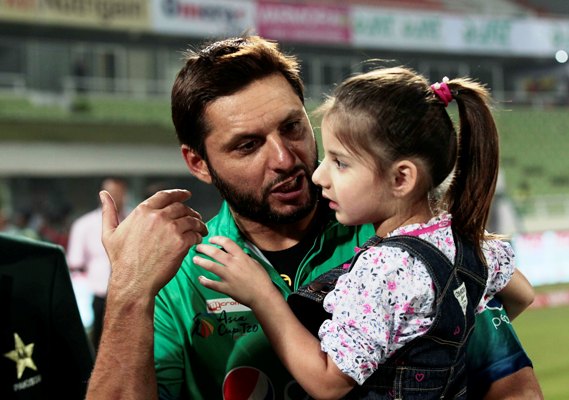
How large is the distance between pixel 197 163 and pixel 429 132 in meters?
0.87

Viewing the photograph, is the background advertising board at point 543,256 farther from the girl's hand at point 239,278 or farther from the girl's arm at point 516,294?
the girl's hand at point 239,278

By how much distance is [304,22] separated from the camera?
26.3 metres

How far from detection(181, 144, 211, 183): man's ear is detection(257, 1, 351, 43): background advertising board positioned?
23.0 meters

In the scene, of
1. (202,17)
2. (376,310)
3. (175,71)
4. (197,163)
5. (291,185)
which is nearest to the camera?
(376,310)

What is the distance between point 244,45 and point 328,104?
0.52 m

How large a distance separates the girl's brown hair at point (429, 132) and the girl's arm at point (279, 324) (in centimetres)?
34

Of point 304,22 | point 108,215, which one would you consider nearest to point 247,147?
point 108,215

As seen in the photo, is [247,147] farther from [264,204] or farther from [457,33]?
[457,33]

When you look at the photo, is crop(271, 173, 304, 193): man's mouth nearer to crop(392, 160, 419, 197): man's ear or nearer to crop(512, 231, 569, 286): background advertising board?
crop(392, 160, 419, 197): man's ear

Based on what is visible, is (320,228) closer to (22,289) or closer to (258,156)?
(258,156)

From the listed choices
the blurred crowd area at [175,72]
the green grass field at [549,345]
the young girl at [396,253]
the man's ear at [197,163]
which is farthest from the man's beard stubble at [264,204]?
the blurred crowd area at [175,72]

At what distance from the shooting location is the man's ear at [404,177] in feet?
5.70

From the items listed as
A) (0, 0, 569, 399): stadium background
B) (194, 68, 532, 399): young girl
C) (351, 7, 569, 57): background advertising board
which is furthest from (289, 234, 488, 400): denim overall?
(351, 7, 569, 57): background advertising board

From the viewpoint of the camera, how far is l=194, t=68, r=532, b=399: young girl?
5.42 ft
